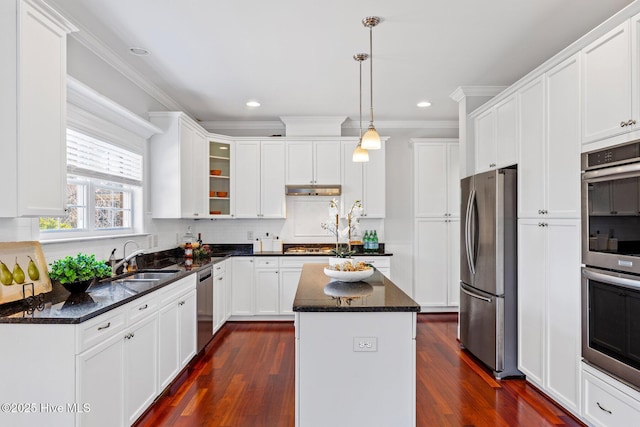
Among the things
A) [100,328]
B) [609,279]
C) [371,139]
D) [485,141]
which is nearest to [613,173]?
[609,279]

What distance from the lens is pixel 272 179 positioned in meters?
5.25

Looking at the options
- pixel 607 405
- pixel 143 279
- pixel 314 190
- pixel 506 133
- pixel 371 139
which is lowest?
pixel 607 405

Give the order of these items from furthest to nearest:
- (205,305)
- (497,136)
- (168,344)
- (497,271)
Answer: (205,305), (497,136), (497,271), (168,344)

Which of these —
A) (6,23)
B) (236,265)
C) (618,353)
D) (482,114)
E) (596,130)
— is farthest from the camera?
(236,265)

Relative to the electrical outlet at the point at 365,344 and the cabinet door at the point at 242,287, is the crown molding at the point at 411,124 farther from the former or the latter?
the electrical outlet at the point at 365,344

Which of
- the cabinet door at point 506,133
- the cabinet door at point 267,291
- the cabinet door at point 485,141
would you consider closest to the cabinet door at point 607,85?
the cabinet door at point 506,133

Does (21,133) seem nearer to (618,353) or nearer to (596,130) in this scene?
(596,130)

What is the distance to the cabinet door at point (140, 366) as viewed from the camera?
233 centimetres

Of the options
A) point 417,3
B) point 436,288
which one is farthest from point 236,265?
point 417,3

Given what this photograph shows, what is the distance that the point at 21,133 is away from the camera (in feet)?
6.22

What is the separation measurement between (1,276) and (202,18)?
2054 mm

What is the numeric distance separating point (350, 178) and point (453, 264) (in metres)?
1.95

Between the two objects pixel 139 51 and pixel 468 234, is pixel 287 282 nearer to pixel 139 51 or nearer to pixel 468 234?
pixel 468 234

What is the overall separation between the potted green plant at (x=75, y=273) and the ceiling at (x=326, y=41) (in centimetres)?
171
